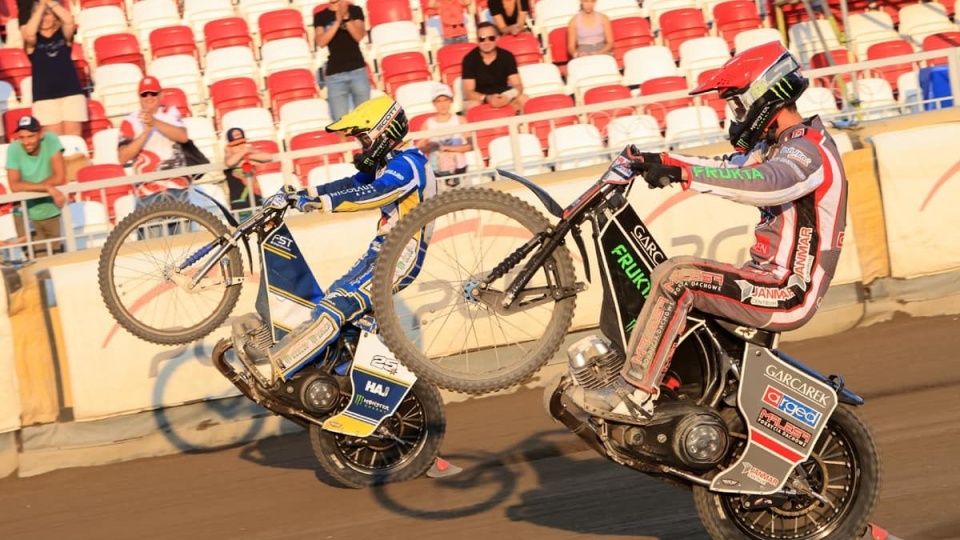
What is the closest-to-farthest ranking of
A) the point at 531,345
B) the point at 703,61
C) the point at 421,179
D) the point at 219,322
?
1. the point at 531,345
2. the point at 421,179
3. the point at 219,322
4. the point at 703,61

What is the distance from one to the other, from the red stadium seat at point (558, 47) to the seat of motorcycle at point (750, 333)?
27.3ft

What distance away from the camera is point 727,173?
17.1 feet

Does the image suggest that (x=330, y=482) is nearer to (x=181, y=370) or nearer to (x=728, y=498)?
(x=181, y=370)

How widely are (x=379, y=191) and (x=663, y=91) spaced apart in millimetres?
6246

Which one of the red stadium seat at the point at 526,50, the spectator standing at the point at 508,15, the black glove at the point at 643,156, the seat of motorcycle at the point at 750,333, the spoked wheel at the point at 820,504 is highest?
the spectator standing at the point at 508,15

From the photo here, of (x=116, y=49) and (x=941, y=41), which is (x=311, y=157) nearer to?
(x=116, y=49)

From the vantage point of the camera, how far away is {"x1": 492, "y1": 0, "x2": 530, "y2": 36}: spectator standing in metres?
13.5

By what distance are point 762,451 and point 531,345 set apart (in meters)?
1.22

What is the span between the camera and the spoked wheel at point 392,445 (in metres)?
7.98

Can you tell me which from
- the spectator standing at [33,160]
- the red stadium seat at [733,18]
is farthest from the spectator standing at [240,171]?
the red stadium seat at [733,18]

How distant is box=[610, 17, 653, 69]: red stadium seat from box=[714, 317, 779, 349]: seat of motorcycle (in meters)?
8.37

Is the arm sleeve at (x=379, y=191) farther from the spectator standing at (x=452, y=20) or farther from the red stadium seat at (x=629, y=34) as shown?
the red stadium seat at (x=629, y=34)

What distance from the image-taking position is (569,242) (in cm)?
991

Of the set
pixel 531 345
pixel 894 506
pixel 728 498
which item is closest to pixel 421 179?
pixel 531 345
